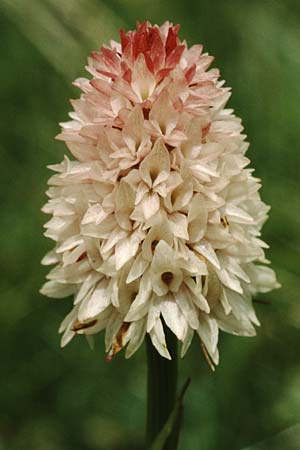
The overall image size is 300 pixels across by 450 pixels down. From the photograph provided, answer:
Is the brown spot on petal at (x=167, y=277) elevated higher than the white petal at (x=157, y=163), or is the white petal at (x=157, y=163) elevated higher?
the white petal at (x=157, y=163)

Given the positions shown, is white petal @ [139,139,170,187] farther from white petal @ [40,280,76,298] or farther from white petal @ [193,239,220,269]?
white petal @ [40,280,76,298]

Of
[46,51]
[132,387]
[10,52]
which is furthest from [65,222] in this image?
[10,52]

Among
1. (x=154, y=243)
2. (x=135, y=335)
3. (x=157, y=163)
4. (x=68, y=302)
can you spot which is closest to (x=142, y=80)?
(x=157, y=163)

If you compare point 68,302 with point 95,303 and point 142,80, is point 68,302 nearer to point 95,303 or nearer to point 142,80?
point 95,303

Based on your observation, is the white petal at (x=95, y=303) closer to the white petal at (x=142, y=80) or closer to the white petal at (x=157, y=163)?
the white petal at (x=157, y=163)

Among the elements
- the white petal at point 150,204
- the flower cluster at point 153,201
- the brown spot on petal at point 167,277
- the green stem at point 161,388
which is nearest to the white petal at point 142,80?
the flower cluster at point 153,201

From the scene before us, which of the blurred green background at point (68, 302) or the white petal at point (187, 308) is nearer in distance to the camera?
the white petal at point (187, 308)

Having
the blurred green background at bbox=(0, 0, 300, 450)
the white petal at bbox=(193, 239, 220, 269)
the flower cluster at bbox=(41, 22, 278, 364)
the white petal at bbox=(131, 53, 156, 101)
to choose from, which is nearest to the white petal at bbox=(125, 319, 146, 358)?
the flower cluster at bbox=(41, 22, 278, 364)
